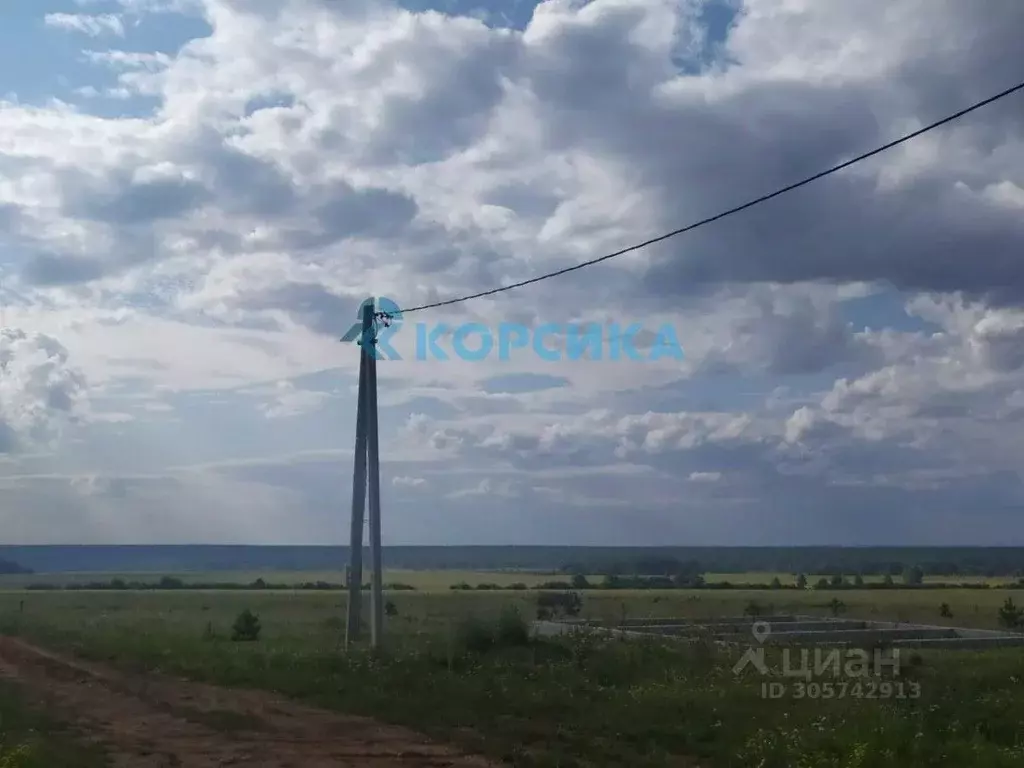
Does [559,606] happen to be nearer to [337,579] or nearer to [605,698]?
[605,698]

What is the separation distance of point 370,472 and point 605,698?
7.94 meters

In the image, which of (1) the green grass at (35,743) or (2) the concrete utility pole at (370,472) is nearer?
(1) the green grass at (35,743)

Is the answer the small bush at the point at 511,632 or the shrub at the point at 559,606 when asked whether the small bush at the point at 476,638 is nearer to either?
the small bush at the point at 511,632

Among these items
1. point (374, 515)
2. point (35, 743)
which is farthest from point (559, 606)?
point (35, 743)

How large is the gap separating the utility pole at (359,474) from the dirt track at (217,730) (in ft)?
14.9

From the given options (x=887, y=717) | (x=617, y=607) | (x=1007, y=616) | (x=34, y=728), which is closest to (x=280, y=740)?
(x=34, y=728)

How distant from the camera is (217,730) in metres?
15.4

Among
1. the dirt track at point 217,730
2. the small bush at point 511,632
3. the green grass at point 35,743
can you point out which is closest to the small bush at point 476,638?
the small bush at point 511,632

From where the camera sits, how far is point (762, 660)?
75.9 ft

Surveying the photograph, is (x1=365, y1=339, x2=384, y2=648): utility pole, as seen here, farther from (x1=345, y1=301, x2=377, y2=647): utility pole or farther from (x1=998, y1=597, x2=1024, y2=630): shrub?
(x1=998, y1=597, x2=1024, y2=630): shrub

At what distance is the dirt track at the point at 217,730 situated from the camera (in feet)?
43.8

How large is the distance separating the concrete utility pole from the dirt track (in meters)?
4.25

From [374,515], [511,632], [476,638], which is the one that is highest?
[374,515]

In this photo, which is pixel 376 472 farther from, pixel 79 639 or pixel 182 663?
pixel 79 639
